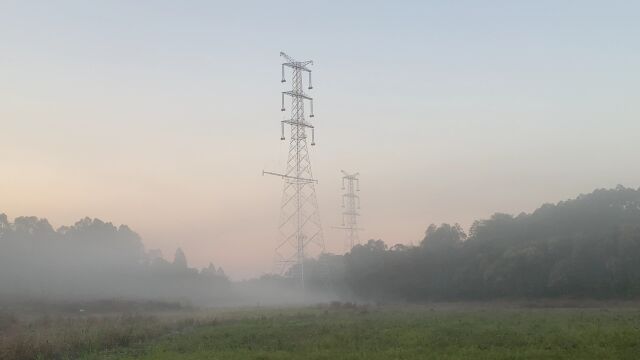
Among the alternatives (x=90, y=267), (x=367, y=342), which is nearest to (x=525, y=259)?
(x=367, y=342)

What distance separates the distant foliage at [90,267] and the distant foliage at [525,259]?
3669 centimetres

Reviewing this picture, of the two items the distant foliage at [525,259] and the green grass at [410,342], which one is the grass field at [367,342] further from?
→ the distant foliage at [525,259]

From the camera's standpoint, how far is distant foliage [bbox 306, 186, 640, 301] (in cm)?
6906

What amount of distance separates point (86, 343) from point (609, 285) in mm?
58974

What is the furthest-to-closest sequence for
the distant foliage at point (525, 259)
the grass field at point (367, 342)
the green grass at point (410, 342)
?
the distant foliage at point (525, 259), the grass field at point (367, 342), the green grass at point (410, 342)

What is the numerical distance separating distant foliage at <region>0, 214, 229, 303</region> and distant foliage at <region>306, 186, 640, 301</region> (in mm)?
36691

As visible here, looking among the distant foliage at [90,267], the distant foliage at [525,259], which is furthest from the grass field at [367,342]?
the distant foliage at [90,267]

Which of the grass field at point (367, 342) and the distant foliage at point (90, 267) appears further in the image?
the distant foliage at point (90, 267)

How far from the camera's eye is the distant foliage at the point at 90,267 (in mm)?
106812

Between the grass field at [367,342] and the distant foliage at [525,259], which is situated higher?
the distant foliage at [525,259]

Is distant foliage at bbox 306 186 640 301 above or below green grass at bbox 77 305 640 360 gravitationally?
above

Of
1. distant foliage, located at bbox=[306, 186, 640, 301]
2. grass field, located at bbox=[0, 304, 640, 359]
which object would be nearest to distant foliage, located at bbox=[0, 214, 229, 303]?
distant foliage, located at bbox=[306, 186, 640, 301]

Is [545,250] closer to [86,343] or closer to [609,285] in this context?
[609,285]

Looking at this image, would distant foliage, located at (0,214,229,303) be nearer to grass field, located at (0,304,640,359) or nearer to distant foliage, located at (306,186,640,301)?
distant foliage, located at (306,186,640,301)
